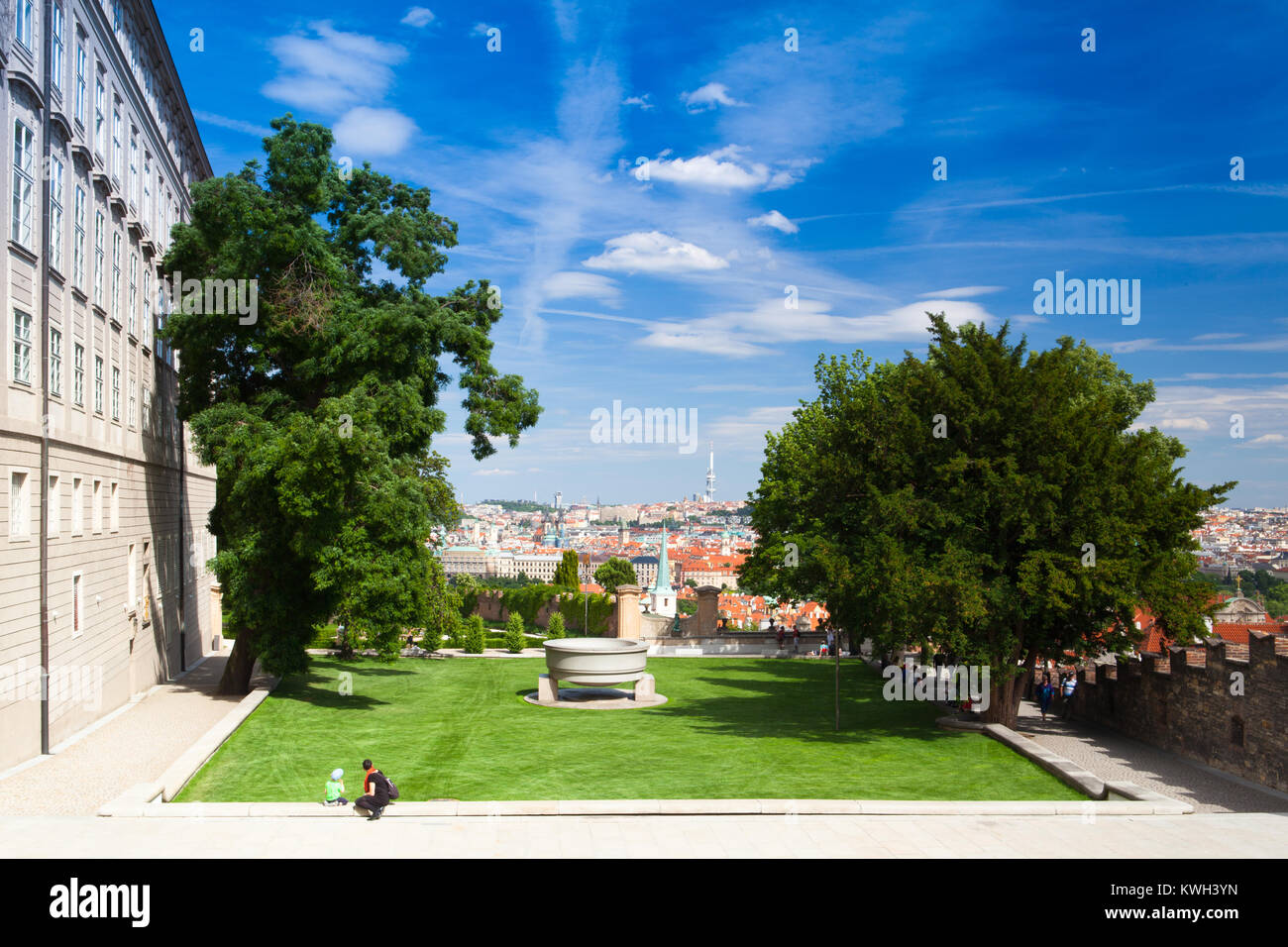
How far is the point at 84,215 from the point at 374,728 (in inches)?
536

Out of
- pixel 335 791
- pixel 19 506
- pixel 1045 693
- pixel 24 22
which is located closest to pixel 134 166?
pixel 24 22

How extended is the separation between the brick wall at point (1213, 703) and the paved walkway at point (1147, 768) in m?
0.31

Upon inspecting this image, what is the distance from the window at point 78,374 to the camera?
73.0 ft

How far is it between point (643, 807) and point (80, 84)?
20612mm

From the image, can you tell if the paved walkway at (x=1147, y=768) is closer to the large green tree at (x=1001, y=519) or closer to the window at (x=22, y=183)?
the large green tree at (x=1001, y=519)

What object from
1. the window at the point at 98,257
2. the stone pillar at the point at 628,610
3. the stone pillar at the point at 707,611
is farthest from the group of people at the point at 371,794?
the stone pillar at the point at 707,611

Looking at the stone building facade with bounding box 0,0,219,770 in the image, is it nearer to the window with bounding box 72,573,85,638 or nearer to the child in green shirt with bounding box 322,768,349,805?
the window with bounding box 72,573,85,638

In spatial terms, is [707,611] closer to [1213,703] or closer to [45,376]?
[1213,703]

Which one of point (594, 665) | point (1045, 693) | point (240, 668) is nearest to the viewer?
point (594, 665)

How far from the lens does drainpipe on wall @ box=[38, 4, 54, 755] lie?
1905cm

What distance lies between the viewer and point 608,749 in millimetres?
19312

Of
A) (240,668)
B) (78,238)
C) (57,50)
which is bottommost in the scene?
(240,668)

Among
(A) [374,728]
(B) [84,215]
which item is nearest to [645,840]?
(A) [374,728]

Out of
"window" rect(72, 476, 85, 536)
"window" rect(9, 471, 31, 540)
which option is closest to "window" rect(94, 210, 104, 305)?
"window" rect(72, 476, 85, 536)
